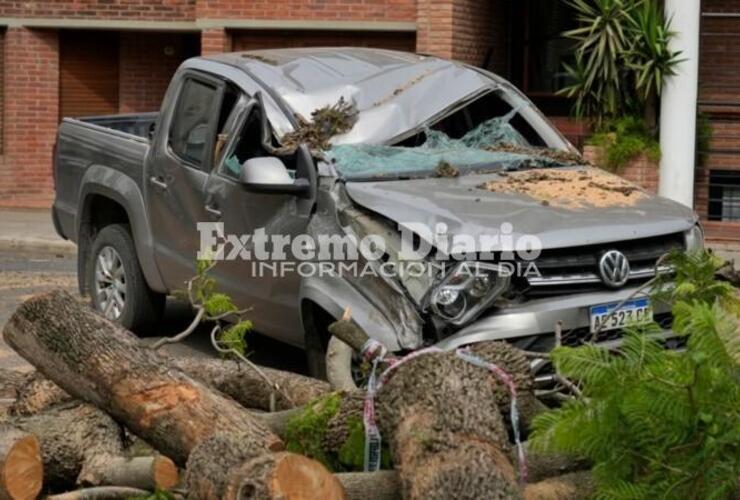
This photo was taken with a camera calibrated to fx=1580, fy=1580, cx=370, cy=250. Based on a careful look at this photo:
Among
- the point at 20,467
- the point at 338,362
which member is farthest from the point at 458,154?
the point at 20,467

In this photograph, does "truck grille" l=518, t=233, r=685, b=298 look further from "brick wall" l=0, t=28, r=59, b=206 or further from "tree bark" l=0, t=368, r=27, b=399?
"brick wall" l=0, t=28, r=59, b=206

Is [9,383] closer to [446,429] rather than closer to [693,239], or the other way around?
[446,429]

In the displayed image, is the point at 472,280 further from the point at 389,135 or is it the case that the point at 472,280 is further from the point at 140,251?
the point at 140,251

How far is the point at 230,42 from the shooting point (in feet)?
61.0

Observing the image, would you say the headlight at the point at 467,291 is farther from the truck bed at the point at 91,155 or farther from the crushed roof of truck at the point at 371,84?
the truck bed at the point at 91,155

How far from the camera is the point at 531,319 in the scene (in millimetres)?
7453

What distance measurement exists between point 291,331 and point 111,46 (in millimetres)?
12783

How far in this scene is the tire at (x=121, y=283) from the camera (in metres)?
10.5

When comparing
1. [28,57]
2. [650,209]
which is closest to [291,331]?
[650,209]

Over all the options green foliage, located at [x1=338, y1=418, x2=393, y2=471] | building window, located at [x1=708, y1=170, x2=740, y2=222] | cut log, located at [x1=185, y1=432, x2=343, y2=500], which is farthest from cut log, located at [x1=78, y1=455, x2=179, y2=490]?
building window, located at [x1=708, y1=170, x2=740, y2=222]

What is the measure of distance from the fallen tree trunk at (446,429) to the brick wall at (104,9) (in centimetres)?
1373

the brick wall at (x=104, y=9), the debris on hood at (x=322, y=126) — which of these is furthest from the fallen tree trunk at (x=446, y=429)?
the brick wall at (x=104, y=9)

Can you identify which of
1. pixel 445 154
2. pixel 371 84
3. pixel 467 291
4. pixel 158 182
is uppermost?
pixel 371 84

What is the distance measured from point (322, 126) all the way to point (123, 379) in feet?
8.71
